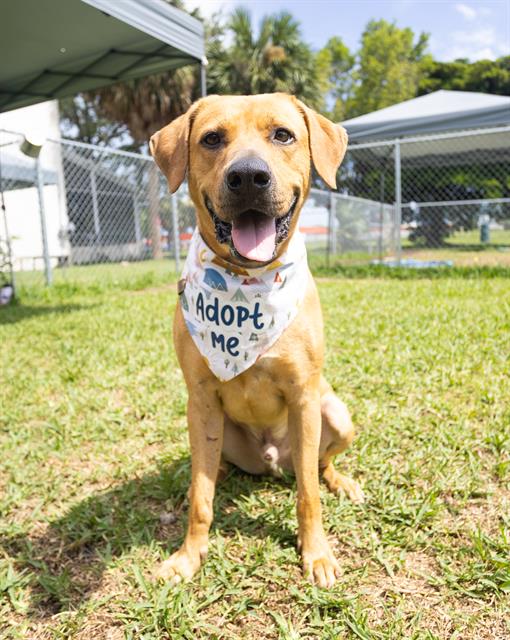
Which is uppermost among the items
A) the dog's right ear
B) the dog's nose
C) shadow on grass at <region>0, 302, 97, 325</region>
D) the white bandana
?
the dog's right ear

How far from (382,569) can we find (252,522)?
22.7 inches

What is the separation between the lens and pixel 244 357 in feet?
6.03

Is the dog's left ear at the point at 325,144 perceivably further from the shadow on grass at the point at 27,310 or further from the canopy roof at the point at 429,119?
the canopy roof at the point at 429,119

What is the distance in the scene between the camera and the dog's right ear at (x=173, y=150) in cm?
200

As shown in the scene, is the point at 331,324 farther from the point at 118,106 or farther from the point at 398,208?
the point at 118,106

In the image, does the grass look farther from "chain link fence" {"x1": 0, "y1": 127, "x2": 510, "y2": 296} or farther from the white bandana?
"chain link fence" {"x1": 0, "y1": 127, "x2": 510, "y2": 296}

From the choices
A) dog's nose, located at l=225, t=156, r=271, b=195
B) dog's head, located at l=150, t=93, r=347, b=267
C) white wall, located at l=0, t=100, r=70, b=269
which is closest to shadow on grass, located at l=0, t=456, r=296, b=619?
dog's head, located at l=150, t=93, r=347, b=267

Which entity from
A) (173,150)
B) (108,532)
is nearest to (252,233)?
(173,150)

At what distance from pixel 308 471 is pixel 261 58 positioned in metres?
22.0

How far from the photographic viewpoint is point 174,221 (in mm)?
9414

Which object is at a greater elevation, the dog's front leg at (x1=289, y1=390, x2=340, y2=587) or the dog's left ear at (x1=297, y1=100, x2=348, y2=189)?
the dog's left ear at (x1=297, y1=100, x2=348, y2=189)

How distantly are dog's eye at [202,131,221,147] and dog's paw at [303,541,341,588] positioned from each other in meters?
1.58

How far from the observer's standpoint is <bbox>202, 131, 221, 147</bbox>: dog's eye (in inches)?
76.2

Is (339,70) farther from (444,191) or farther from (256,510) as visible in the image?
(256,510)
